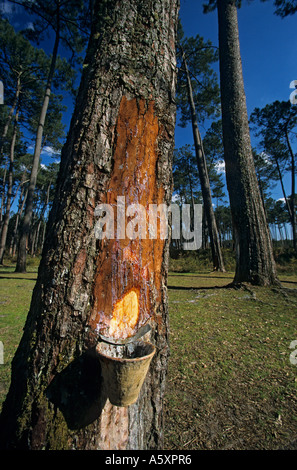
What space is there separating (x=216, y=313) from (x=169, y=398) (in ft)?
6.58

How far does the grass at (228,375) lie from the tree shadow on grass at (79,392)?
65 cm

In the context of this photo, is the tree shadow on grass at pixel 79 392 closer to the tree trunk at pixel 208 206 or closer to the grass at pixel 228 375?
the grass at pixel 228 375

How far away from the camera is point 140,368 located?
0.83m

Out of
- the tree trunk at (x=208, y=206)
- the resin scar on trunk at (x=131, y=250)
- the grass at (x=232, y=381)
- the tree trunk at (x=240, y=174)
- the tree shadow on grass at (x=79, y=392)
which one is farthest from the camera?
the tree trunk at (x=208, y=206)

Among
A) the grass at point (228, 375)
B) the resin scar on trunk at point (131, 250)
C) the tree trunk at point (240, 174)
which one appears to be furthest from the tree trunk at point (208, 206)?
the resin scar on trunk at point (131, 250)

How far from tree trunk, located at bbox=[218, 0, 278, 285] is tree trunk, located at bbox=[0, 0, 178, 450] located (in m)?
3.96

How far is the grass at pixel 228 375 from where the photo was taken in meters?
1.32

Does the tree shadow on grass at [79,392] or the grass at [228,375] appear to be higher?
the tree shadow on grass at [79,392]

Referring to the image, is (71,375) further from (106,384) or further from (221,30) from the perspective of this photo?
(221,30)

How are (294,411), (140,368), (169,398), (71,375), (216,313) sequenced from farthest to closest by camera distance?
(216,313) → (169,398) → (294,411) → (71,375) → (140,368)

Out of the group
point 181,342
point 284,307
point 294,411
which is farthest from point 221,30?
point 294,411

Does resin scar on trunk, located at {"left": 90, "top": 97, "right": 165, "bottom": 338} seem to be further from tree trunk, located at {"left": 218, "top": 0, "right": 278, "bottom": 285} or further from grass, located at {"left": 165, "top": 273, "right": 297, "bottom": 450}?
tree trunk, located at {"left": 218, "top": 0, "right": 278, "bottom": 285}

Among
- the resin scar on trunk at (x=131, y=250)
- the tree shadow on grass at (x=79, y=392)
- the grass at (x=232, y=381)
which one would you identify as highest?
the resin scar on trunk at (x=131, y=250)

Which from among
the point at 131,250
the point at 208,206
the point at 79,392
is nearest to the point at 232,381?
the point at 79,392
